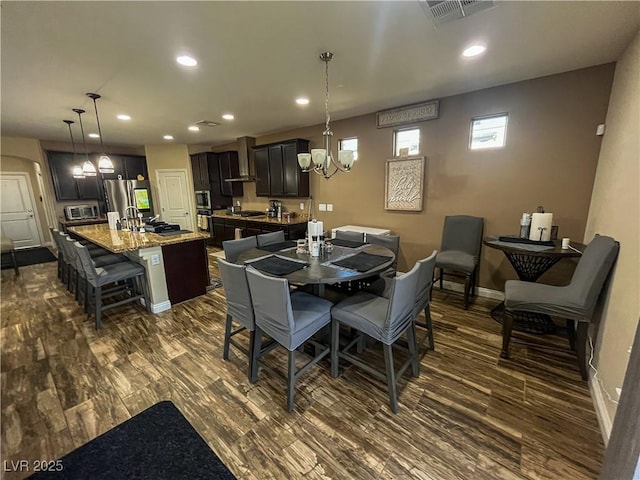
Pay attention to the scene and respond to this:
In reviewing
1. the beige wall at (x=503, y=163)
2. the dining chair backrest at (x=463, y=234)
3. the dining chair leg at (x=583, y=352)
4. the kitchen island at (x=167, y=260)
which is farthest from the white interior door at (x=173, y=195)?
the dining chair leg at (x=583, y=352)

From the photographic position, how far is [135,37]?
1896mm

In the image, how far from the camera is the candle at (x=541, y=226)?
257 centimetres

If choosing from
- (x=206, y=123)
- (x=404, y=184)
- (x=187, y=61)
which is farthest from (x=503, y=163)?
(x=206, y=123)

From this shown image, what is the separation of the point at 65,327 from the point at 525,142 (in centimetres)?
547

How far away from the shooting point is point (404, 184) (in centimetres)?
382

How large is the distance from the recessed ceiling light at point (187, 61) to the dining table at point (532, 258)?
3.24 meters

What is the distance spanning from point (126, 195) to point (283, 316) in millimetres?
6632

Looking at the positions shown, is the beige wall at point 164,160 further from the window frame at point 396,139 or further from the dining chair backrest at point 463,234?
the dining chair backrest at point 463,234

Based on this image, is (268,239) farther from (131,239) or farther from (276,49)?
(276,49)

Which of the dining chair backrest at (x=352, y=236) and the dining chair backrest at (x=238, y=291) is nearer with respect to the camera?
the dining chair backrest at (x=238, y=291)

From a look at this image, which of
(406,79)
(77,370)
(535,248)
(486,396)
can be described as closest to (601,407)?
(486,396)

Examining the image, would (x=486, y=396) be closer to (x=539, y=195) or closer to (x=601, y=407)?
(x=601, y=407)

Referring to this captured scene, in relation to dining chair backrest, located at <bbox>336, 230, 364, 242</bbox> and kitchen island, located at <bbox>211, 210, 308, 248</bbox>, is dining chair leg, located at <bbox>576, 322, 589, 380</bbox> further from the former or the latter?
kitchen island, located at <bbox>211, 210, 308, 248</bbox>

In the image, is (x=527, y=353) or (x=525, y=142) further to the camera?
(x=525, y=142)
